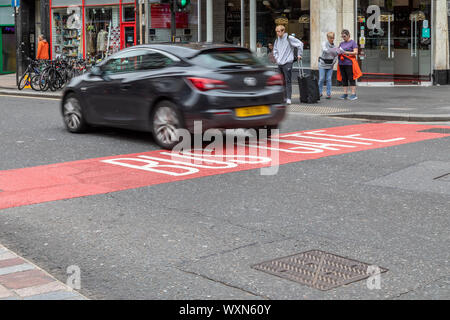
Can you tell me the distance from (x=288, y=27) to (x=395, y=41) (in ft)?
12.9

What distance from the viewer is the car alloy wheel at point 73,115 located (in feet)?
41.0

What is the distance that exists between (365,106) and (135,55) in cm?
729

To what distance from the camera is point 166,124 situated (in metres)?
10.7

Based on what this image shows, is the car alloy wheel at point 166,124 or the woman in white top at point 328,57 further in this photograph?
the woman in white top at point 328,57

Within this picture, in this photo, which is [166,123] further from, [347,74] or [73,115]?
[347,74]

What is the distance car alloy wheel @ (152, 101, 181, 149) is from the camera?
34.7 feet

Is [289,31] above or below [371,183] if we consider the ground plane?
above

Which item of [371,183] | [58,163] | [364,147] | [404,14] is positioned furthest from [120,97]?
[404,14]

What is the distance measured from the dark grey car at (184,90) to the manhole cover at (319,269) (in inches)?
206

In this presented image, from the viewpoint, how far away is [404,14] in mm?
23016

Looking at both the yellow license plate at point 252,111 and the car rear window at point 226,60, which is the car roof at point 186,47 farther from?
the yellow license plate at point 252,111

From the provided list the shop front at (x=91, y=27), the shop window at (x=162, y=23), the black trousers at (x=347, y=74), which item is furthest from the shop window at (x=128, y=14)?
the black trousers at (x=347, y=74)

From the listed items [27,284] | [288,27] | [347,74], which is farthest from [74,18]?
[27,284]
